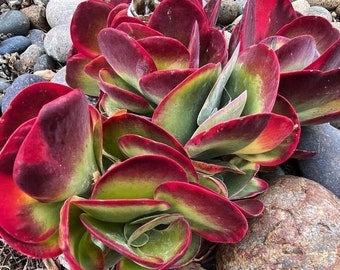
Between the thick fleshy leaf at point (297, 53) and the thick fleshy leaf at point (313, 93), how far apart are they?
0.04 metres

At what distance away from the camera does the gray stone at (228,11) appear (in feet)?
5.68

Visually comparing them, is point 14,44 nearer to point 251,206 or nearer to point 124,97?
point 124,97

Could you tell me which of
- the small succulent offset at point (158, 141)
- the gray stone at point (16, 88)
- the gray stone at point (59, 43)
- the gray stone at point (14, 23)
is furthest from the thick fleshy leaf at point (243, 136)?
the gray stone at point (14, 23)

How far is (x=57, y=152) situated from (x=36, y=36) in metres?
1.42

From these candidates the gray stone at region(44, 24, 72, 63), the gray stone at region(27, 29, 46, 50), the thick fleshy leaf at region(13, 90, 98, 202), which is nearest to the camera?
the thick fleshy leaf at region(13, 90, 98, 202)

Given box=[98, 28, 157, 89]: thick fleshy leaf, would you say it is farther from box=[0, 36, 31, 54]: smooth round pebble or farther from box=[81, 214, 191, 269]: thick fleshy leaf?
A: box=[0, 36, 31, 54]: smooth round pebble

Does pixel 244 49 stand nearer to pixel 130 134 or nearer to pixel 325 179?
pixel 130 134

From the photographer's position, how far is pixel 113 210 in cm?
60

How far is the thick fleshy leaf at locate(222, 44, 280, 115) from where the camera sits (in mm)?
685

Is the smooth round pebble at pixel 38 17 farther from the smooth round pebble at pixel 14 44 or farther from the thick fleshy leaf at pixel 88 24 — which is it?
the thick fleshy leaf at pixel 88 24

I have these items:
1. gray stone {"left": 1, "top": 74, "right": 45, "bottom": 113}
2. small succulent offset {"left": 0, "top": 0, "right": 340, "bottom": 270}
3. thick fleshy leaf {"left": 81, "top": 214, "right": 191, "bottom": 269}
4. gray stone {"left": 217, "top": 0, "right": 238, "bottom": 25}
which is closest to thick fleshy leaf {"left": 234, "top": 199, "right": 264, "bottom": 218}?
small succulent offset {"left": 0, "top": 0, "right": 340, "bottom": 270}

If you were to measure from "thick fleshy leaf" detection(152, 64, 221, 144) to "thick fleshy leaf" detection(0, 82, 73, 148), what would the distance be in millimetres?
139

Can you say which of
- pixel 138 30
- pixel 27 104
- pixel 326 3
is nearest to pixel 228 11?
pixel 326 3

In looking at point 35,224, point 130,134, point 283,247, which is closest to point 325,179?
point 283,247
